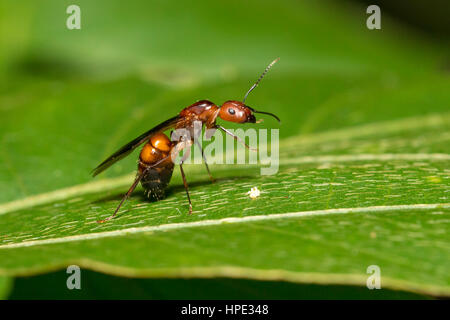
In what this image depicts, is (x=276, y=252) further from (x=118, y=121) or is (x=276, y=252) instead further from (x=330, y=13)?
(x=330, y=13)

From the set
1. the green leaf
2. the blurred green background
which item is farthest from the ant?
the green leaf

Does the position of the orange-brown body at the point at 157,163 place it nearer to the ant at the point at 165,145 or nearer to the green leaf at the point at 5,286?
the ant at the point at 165,145

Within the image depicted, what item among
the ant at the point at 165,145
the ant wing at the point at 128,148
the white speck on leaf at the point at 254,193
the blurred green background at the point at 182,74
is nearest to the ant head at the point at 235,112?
the ant at the point at 165,145

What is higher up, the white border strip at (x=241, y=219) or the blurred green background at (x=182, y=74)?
the blurred green background at (x=182, y=74)

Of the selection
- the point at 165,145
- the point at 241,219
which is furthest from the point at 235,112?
the point at 241,219

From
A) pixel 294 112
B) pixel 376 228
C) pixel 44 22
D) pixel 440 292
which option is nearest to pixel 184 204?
pixel 376 228

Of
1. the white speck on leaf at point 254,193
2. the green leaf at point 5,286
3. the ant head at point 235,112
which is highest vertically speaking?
the ant head at point 235,112

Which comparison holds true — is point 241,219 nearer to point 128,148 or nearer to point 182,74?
point 128,148

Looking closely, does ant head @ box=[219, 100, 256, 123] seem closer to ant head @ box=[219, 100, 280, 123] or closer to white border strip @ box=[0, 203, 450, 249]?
ant head @ box=[219, 100, 280, 123]
